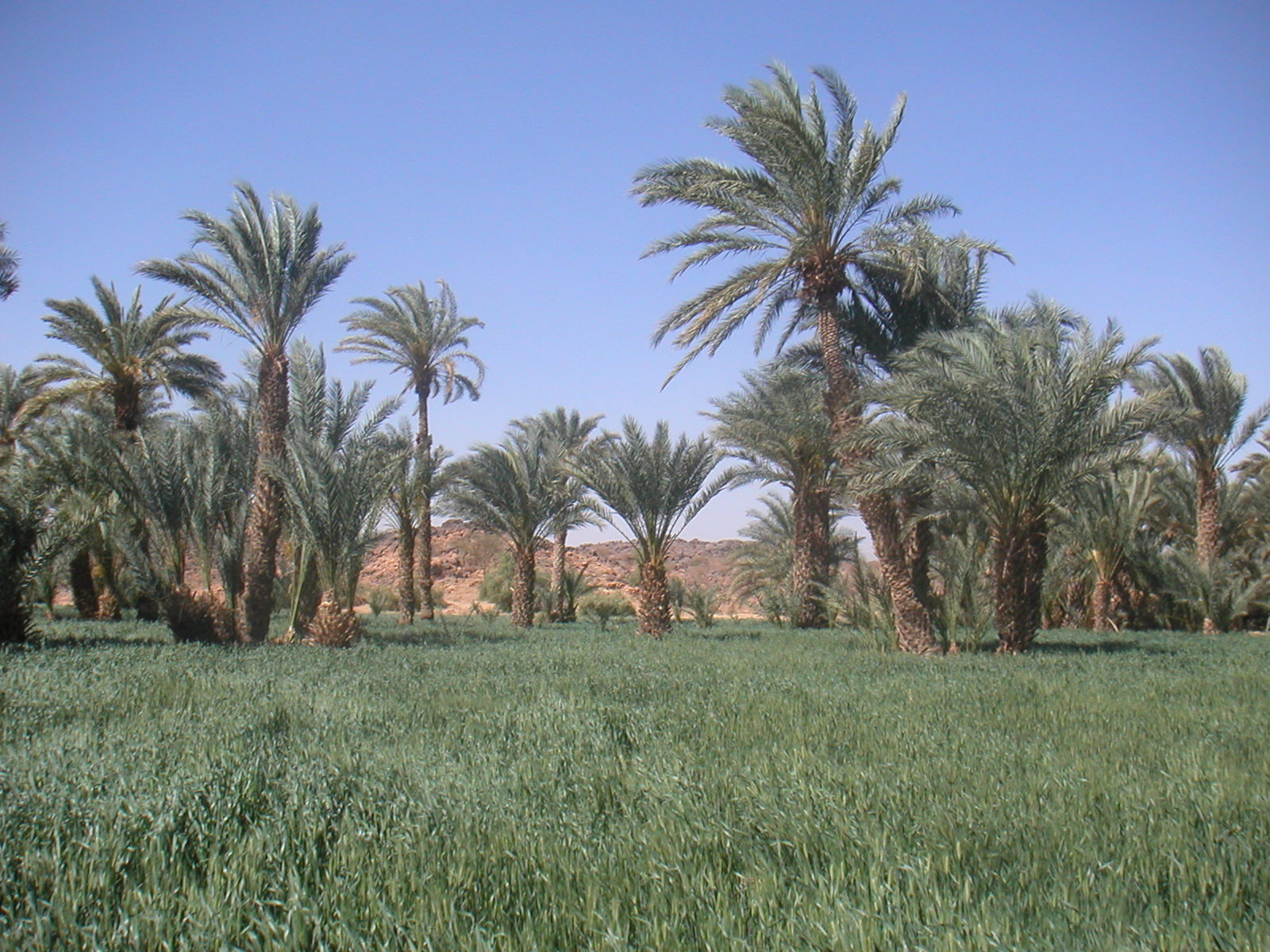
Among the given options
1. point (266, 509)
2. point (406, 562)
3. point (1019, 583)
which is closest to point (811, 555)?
point (1019, 583)

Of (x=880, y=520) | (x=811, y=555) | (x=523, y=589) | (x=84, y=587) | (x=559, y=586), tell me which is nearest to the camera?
(x=880, y=520)

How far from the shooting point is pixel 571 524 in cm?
2773

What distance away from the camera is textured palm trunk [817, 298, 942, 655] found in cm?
1438

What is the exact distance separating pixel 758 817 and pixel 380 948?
198cm

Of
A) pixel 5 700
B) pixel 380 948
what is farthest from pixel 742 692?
pixel 5 700

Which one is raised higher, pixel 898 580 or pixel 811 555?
pixel 811 555

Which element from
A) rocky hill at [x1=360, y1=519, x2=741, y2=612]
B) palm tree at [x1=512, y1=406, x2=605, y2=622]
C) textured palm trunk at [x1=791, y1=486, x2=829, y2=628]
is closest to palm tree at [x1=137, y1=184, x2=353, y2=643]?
palm tree at [x1=512, y1=406, x2=605, y2=622]

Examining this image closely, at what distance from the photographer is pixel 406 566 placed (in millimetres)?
26438

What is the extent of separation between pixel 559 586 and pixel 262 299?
46.0 ft

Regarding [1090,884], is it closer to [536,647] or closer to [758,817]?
[758,817]

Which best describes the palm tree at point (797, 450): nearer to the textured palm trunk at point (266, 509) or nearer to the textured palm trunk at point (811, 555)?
the textured palm trunk at point (811, 555)

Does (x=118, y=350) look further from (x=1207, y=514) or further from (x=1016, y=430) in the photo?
(x=1207, y=514)

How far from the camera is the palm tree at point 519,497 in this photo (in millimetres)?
24328

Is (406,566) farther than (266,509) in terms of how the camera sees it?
Yes
